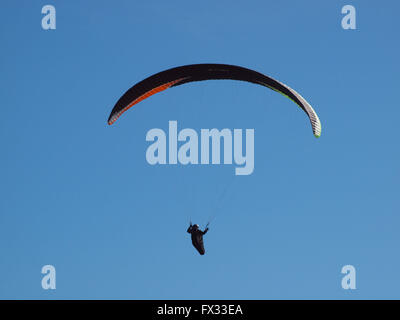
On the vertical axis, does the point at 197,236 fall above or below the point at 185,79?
below

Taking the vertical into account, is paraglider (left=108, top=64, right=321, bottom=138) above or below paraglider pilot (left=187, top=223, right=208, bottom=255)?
Result: above

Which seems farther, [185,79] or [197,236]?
[185,79]

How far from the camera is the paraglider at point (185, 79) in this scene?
35.8 m

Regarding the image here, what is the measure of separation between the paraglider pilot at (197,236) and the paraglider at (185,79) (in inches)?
Result: 221

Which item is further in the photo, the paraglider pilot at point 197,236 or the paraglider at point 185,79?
the paraglider pilot at point 197,236

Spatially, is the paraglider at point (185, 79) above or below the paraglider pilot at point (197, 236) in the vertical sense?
above

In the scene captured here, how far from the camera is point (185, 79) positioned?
37.2 metres

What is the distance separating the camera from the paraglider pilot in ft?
119

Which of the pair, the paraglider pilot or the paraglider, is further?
the paraglider pilot

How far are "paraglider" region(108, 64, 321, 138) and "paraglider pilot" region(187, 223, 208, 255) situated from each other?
5.61m

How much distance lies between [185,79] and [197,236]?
266 inches

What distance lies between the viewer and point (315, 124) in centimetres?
3416
